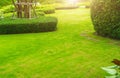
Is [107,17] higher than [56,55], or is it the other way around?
[107,17]

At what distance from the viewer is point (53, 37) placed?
12.4 m

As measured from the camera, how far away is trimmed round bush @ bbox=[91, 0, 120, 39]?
34.8 ft

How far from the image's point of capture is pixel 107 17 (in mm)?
10969

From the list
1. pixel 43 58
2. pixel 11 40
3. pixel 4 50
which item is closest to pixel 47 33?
pixel 11 40

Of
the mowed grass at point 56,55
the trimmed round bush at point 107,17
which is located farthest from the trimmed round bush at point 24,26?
the trimmed round bush at point 107,17

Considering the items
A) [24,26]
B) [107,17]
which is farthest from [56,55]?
[24,26]

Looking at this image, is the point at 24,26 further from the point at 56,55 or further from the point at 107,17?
the point at 56,55

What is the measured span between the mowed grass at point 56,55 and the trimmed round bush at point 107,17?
32 centimetres

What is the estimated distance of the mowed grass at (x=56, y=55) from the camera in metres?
7.41

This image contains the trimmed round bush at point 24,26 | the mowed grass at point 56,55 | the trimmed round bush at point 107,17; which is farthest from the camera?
the trimmed round bush at point 24,26

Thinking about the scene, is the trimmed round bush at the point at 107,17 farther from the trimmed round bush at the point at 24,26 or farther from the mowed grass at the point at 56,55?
the trimmed round bush at the point at 24,26

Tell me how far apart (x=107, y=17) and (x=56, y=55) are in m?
2.92

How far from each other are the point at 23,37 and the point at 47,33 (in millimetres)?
1338

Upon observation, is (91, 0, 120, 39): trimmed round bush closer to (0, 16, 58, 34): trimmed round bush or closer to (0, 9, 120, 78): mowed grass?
(0, 9, 120, 78): mowed grass
